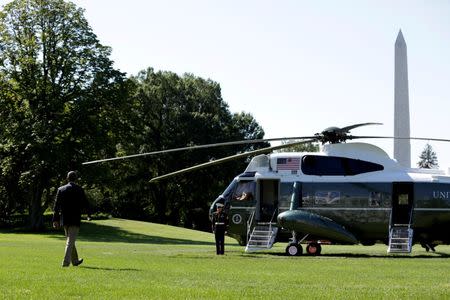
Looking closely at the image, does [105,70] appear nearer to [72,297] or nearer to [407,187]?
[407,187]

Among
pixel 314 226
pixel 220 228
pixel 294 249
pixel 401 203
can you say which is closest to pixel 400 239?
pixel 401 203

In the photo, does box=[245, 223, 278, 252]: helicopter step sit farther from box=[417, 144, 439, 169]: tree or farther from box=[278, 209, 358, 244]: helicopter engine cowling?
box=[417, 144, 439, 169]: tree

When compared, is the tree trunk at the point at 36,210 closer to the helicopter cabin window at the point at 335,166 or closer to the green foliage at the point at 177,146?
the green foliage at the point at 177,146

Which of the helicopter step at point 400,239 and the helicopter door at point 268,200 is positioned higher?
the helicopter door at point 268,200

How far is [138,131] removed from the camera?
56812 mm

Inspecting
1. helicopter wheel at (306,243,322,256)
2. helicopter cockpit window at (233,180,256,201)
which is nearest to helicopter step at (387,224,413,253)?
helicopter wheel at (306,243,322,256)

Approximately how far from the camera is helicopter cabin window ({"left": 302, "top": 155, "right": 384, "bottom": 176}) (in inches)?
967

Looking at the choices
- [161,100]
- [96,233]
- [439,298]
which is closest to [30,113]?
[96,233]

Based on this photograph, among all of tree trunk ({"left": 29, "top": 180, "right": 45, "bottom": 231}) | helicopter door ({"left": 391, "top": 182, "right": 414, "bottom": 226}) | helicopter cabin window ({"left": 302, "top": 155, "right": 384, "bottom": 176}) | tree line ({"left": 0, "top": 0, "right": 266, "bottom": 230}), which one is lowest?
tree trunk ({"left": 29, "top": 180, "right": 45, "bottom": 231})

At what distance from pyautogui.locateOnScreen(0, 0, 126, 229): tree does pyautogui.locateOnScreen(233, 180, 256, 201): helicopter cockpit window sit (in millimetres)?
26537

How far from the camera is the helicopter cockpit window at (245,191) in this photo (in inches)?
1012

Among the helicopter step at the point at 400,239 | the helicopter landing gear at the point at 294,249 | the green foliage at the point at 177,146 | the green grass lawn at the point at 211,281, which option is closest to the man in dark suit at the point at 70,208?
the green grass lawn at the point at 211,281

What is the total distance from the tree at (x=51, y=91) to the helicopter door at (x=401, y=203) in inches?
1198

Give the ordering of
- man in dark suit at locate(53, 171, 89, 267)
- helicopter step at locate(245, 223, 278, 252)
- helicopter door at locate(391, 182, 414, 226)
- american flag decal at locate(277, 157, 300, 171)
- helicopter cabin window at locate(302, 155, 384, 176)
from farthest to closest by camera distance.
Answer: american flag decal at locate(277, 157, 300, 171) → helicopter step at locate(245, 223, 278, 252) → helicopter cabin window at locate(302, 155, 384, 176) → helicopter door at locate(391, 182, 414, 226) → man in dark suit at locate(53, 171, 89, 267)
